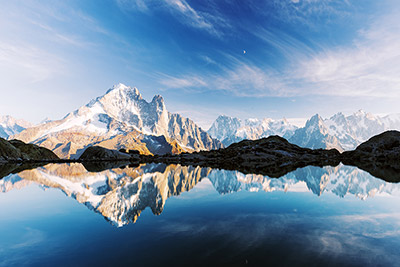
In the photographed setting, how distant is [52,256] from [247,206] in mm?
24967

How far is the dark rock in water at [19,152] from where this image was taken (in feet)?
429

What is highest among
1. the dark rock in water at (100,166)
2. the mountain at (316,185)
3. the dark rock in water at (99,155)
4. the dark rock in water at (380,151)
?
the dark rock in water at (380,151)

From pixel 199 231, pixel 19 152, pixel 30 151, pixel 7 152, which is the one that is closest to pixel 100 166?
pixel 7 152

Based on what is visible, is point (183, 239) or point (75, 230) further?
point (75, 230)

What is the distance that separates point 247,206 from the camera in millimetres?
Answer: 32375

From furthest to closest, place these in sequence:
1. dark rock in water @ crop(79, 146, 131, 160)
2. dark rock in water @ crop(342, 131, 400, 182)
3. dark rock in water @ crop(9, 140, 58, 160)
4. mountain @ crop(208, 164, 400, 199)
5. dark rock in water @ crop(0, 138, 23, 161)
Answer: dark rock in water @ crop(79, 146, 131, 160)
dark rock in water @ crop(9, 140, 58, 160)
dark rock in water @ crop(342, 131, 400, 182)
dark rock in water @ crop(0, 138, 23, 161)
mountain @ crop(208, 164, 400, 199)

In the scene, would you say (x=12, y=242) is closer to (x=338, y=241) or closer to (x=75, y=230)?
(x=75, y=230)

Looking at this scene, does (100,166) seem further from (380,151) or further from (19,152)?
(380,151)

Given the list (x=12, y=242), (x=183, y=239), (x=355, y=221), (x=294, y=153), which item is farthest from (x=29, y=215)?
(x=294, y=153)

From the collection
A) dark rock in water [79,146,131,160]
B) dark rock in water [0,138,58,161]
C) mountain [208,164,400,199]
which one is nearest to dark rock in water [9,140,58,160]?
dark rock in water [0,138,58,161]

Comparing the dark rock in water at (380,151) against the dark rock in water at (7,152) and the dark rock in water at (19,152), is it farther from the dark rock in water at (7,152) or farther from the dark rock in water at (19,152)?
the dark rock in water at (19,152)

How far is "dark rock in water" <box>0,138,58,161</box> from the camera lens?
131m

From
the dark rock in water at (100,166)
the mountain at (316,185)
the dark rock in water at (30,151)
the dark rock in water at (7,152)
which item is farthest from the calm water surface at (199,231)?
the dark rock in water at (30,151)

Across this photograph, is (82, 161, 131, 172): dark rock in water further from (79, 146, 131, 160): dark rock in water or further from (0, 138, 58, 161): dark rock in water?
(0, 138, 58, 161): dark rock in water
